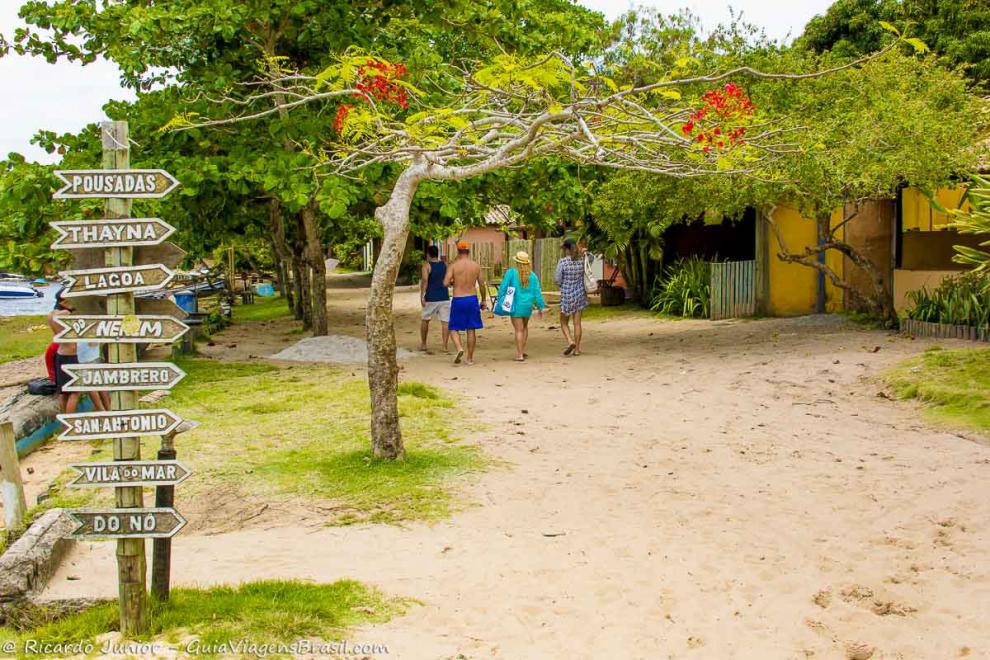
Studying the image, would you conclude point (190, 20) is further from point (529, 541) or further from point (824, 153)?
point (529, 541)

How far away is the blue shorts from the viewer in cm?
1359

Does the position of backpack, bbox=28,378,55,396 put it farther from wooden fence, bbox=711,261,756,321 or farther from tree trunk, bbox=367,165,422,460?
wooden fence, bbox=711,261,756,321

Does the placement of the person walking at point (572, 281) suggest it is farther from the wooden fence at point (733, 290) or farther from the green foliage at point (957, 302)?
the wooden fence at point (733, 290)

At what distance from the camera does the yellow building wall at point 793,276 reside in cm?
1767

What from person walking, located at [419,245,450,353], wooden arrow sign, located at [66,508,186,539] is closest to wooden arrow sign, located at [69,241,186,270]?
wooden arrow sign, located at [66,508,186,539]

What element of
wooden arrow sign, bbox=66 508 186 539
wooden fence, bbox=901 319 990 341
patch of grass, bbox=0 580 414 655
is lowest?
patch of grass, bbox=0 580 414 655

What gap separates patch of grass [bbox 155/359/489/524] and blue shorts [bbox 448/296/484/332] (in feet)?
5.95

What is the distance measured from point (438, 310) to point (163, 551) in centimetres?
1038

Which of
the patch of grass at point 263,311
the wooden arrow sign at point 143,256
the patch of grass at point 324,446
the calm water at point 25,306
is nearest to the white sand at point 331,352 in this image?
the patch of grass at point 324,446

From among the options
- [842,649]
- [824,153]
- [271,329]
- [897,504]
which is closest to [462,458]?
[897,504]

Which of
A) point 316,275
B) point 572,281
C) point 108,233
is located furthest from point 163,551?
point 316,275

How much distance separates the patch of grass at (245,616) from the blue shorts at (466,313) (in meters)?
8.36

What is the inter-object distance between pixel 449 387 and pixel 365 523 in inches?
210

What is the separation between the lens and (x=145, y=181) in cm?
458
